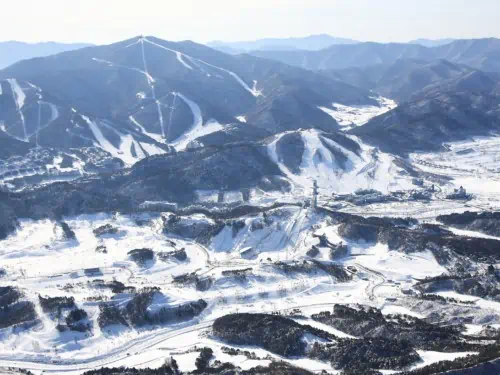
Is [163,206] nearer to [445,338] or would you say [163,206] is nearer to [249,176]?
[249,176]

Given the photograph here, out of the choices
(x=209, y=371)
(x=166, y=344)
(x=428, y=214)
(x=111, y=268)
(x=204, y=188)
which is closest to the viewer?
(x=209, y=371)

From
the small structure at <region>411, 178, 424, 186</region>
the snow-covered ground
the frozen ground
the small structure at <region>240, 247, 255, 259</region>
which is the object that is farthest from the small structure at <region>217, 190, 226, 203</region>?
the small structure at <region>411, 178, 424, 186</region>

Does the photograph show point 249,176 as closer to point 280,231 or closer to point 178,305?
point 280,231

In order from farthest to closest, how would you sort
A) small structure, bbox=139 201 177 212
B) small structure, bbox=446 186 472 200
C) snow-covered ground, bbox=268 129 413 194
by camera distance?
snow-covered ground, bbox=268 129 413 194 < small structure, bbox=446 186 472 200 < small structure, bbox=139 201 177 212

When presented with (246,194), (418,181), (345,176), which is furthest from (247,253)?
(418,181)

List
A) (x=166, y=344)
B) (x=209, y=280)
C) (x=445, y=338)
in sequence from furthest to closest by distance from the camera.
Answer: (x=209, y=280)
(x=166, y=344)
(x=445, y=338)

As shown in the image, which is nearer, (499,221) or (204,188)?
(499,221)

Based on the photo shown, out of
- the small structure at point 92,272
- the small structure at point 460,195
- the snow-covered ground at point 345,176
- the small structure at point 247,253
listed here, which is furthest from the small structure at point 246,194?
the small structure at point 92,272

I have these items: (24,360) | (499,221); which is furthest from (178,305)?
(499,221)

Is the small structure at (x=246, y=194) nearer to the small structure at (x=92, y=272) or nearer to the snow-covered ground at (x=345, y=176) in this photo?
the snow-covered ground at (x=345, y=176)

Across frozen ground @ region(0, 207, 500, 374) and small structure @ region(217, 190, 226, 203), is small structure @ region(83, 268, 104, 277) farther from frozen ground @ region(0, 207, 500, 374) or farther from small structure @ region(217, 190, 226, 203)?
small structure @ region(217, 190, 226, 203)
